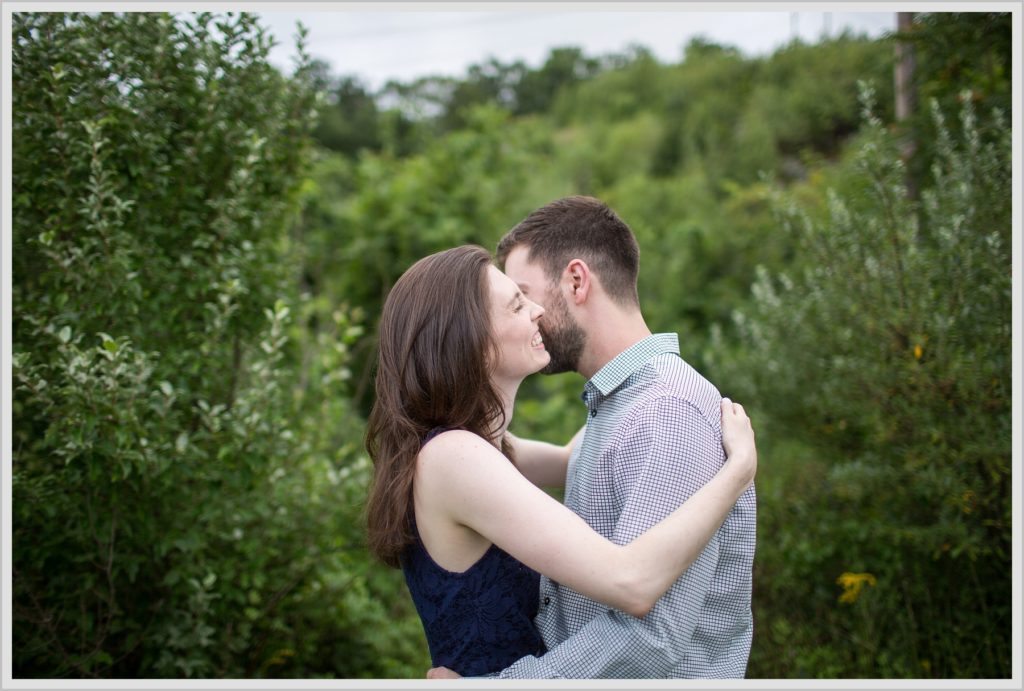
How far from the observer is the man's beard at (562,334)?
232 cm

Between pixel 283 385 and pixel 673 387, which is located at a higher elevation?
pixel 673 387

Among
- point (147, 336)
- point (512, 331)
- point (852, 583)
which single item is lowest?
point (852, 583)

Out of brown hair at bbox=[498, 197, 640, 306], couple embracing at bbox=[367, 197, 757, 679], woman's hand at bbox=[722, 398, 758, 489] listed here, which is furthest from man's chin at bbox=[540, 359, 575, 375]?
woman's hand at bbox=[722, 398, 758, 489]

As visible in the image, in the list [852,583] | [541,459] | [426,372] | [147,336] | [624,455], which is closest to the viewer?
[624,455]

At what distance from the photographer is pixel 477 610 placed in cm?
195

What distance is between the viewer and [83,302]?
9.25ft

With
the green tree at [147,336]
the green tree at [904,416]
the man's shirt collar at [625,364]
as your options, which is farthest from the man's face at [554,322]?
the green tree at [904,416]

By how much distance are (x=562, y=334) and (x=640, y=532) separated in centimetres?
74

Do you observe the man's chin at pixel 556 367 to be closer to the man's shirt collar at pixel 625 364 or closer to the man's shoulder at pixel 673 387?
the man's shirt collar at pixel 625 364

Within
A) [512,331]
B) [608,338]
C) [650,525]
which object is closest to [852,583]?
[608,338]

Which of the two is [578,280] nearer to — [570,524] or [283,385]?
[570,524]

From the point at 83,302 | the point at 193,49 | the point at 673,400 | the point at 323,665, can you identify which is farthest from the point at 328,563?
the point at 673,400

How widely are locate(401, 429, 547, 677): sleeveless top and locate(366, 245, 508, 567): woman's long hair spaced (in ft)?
0.20

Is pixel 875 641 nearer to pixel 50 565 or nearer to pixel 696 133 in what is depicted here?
pixel 50 565
